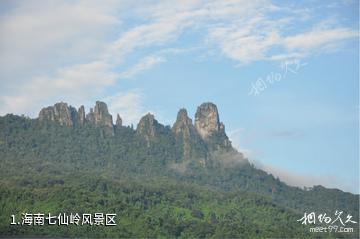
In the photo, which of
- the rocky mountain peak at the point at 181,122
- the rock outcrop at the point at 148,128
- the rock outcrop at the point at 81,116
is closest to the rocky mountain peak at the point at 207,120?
the rocky mountain peak at the point at 181,122

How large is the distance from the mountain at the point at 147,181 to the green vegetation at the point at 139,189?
0.42 ft

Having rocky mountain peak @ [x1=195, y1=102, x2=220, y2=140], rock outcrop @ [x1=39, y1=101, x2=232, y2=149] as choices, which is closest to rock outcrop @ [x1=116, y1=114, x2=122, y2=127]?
rock outcrop @ [x1=39, y1=101, x2=232, y2=149]

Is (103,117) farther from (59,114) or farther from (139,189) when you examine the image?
(139,189)

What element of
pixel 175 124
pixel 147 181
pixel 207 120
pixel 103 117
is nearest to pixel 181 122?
pixel 175 124

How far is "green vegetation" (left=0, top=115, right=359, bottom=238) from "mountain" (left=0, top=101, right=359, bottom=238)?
0.42ft

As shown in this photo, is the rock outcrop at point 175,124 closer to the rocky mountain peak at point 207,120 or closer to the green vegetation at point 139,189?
the rocky mountain peak at point 207,120

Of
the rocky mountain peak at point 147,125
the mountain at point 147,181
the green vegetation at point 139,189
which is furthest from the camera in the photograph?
the rocky mountain peak at point 147,125

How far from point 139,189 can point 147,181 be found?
441 inches

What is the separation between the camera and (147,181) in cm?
8500

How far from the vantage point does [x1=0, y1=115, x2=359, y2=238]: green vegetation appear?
59.3m

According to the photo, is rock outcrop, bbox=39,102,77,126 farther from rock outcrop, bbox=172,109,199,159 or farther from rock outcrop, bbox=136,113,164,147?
rock outcrop, bbox=172,109,199,159

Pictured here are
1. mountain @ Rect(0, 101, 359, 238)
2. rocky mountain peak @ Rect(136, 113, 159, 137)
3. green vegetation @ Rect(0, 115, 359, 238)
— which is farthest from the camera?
rocky mountain peak @ Rect(136, 113, 159, 137)

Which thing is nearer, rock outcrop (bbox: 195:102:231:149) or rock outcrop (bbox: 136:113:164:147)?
rock outcrop (bbox: 136:113:164:147)

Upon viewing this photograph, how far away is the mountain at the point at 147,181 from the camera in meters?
60.2
